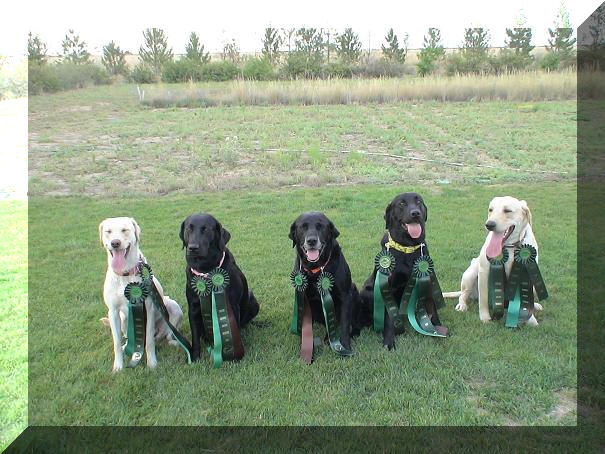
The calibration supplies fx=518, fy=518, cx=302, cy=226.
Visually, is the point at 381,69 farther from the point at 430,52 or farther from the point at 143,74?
the point at 143,74

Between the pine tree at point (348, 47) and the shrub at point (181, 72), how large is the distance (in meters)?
2.72

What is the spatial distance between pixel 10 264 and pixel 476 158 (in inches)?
326

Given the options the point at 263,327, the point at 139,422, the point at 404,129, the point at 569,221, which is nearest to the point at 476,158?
the point at 404,129

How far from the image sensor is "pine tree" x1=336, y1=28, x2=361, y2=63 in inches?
393

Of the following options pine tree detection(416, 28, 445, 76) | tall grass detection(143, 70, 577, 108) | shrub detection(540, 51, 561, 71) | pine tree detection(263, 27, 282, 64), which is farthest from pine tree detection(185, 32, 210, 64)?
shrub detection(540, 51, 561, 71)

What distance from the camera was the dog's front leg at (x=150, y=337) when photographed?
3480 millimetres

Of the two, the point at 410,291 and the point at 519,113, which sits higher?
the point at 519,113

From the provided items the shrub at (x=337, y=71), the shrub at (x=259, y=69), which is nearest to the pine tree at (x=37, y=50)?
the shrub at (x=259, y=69)

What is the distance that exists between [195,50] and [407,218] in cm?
695

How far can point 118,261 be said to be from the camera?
11.1 feet

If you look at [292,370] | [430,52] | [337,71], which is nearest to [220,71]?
[337,71]

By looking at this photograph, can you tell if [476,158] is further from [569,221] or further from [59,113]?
[59,113]

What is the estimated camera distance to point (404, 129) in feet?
35.1

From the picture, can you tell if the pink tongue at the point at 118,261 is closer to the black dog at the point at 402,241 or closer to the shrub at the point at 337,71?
the black dog at the point at 402,241
